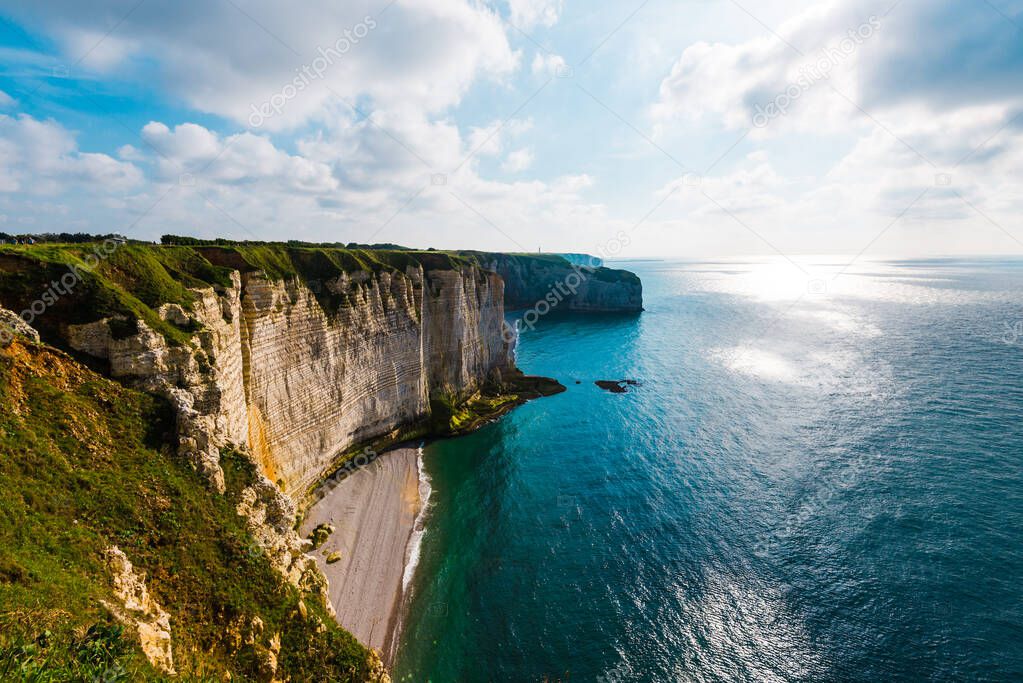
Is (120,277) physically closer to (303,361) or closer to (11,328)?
(11,328)

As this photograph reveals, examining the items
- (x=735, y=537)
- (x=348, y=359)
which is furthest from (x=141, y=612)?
(x=735, y=537)

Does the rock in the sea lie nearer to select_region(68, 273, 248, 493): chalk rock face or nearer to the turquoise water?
the turquoise water

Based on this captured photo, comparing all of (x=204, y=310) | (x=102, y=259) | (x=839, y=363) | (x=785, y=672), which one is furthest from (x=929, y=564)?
(x=839, y=363)

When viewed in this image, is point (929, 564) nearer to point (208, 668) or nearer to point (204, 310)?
point (208, 668)

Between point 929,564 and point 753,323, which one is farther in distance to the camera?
point 753,323

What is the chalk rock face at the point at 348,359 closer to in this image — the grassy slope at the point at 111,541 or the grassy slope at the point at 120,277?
the grassy slope at the point at 120,277

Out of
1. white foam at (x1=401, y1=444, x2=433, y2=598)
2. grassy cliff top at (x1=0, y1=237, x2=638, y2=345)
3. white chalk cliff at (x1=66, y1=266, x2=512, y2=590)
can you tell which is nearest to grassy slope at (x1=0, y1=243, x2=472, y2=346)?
grassy cliff top at (x1=0, y1=237, x2=638, y2=345)

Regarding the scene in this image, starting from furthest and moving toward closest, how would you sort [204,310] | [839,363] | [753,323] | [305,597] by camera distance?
[753,323]
[839,363]
[204,310]
[305,597]
